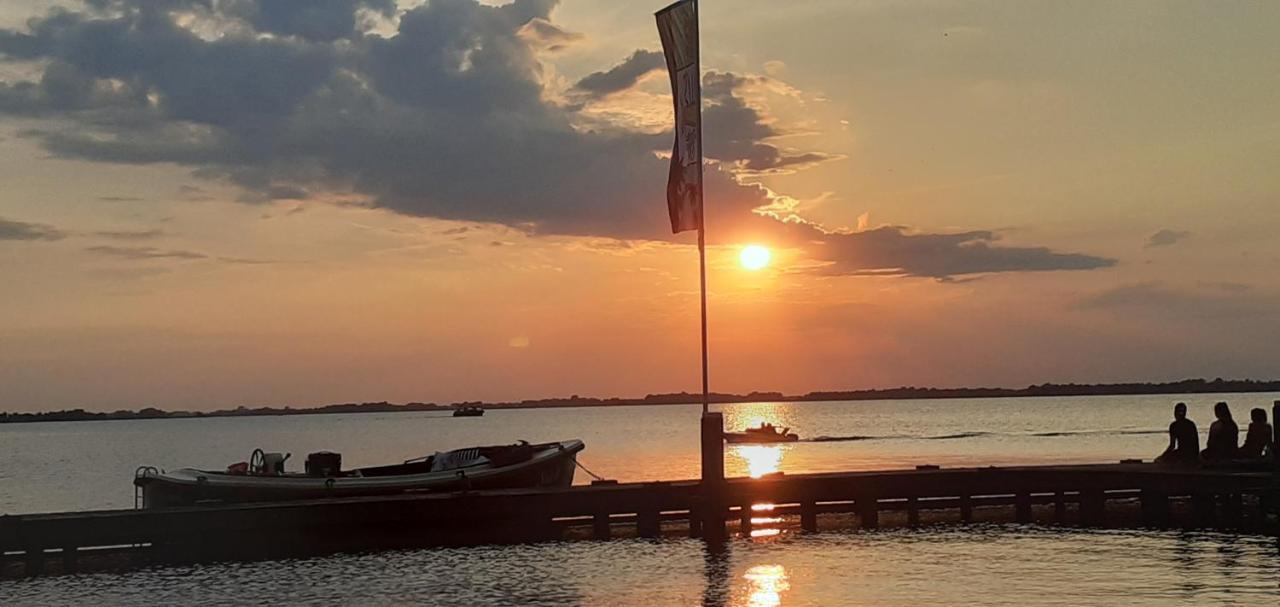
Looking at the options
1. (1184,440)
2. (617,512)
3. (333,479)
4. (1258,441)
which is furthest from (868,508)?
(333,479)

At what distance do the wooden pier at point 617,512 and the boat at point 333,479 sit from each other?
8.78 ft

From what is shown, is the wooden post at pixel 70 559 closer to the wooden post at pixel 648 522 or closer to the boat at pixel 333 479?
the boat at pixel 333 479

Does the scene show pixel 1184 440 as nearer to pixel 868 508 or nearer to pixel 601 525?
pixel 868 508

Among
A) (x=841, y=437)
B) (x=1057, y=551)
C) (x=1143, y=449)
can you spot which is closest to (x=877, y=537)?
(x=1057, y=551)

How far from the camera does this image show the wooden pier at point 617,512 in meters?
29.5

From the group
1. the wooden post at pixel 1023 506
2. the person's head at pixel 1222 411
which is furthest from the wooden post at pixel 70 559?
the person's head at pixel 1222 411

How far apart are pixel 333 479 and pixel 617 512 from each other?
28.0 feet

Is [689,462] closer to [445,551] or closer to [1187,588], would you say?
[445,551]

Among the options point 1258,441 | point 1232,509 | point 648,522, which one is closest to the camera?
point 1258,441

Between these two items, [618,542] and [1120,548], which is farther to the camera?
[618,542]

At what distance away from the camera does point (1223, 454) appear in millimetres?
33625

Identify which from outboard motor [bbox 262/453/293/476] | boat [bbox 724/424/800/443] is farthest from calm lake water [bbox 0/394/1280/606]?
boat [bbox 724/424/800/443]

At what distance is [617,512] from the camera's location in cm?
3381

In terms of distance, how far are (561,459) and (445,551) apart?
11102 millimetres
